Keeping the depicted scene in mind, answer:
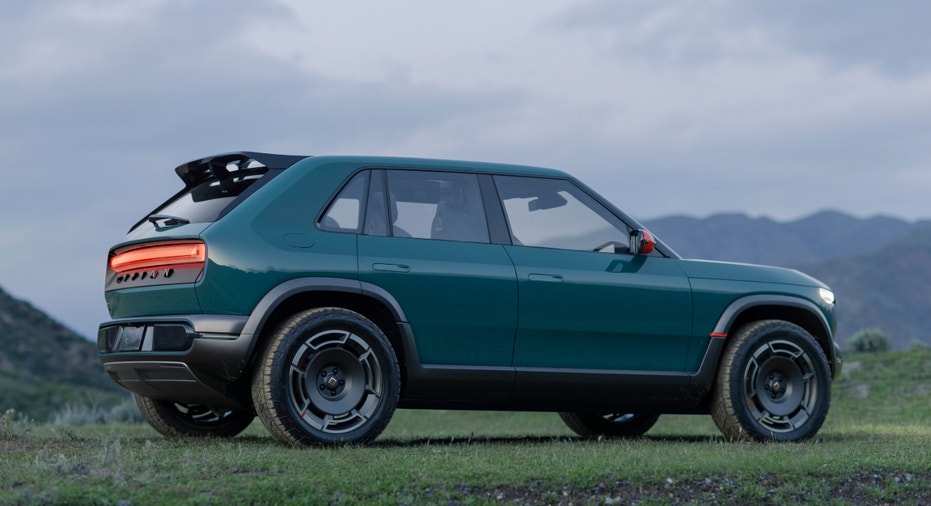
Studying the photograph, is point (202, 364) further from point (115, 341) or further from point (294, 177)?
point (294, 177)

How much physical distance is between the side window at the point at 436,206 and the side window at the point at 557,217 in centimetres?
24

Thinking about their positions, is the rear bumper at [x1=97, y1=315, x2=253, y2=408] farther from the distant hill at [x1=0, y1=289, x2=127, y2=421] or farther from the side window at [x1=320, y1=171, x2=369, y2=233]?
the distant hill at [x1=0, y1=289, x2=127, y2=421]

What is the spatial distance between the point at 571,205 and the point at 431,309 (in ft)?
5.04

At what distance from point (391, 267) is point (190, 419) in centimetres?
227

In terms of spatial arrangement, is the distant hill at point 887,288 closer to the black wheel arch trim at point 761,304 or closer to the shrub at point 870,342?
the shrub at point 870,342

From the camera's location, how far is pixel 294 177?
23.0ft

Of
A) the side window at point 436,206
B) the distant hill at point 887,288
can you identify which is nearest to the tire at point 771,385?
the side window at point 436,206

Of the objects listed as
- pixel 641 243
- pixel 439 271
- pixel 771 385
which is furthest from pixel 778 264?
pixel 439 271

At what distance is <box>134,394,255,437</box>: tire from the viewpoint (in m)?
7.92

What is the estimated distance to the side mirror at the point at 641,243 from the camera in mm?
7770

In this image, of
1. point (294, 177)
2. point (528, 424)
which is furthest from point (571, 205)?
point (528, 424)

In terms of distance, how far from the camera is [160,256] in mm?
6855

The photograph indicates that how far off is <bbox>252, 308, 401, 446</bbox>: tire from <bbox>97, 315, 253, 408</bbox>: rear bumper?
21cm

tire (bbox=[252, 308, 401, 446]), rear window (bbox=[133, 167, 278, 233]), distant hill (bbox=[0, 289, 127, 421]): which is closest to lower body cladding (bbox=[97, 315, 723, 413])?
tire (bbox=[252, 308, 401, 446])
